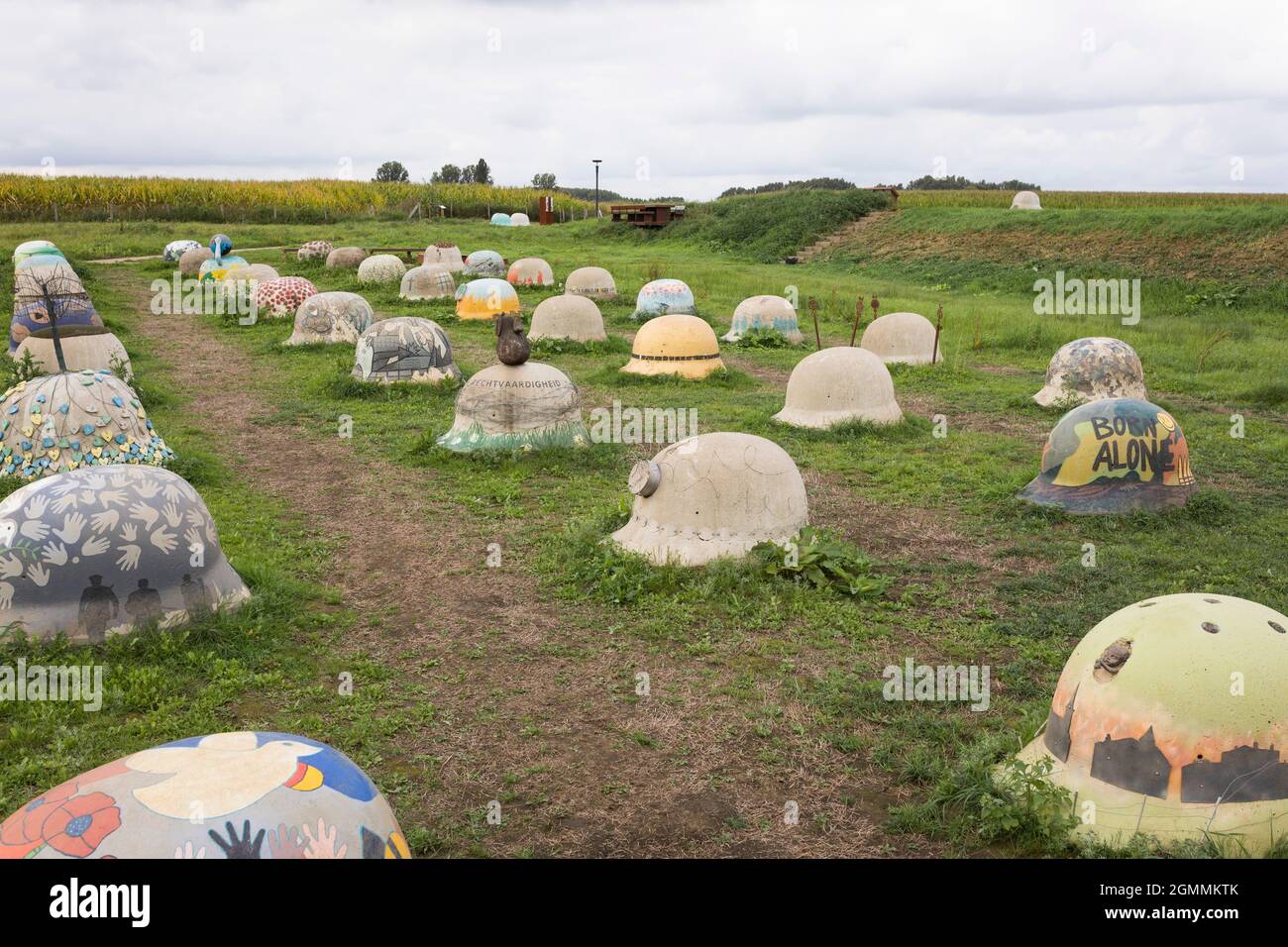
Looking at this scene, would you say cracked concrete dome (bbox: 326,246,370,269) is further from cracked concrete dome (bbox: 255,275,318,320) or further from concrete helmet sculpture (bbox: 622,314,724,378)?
concrete helmet sculpture (bbox: 622,314,724,378)

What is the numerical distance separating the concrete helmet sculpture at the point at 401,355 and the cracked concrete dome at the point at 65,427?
500 cm

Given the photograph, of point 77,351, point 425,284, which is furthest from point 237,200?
point 77,351

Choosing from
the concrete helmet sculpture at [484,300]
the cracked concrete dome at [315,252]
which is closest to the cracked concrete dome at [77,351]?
the concrete helmet sculpture at [484,300]

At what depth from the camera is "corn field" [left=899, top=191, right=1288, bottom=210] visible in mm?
36312

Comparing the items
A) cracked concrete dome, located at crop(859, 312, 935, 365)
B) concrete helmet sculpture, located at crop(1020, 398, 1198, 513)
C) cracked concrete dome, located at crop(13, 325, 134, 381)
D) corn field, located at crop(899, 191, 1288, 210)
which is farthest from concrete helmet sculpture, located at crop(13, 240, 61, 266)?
corn field, located at crop(899, 191, 1288, 210)

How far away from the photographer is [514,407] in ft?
37.8

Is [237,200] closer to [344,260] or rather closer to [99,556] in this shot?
[344,260]

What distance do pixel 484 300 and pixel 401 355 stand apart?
25.1ft

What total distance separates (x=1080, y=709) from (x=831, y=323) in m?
17.6

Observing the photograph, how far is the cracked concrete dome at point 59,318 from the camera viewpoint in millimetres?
14258

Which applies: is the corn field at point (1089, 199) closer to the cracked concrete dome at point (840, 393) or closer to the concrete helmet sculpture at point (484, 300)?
the concrete helmet sculpture at point (484, 300)

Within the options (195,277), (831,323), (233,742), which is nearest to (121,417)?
(233,742)

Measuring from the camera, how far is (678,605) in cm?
750

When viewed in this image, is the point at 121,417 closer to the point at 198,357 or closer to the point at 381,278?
the point at 198,357
